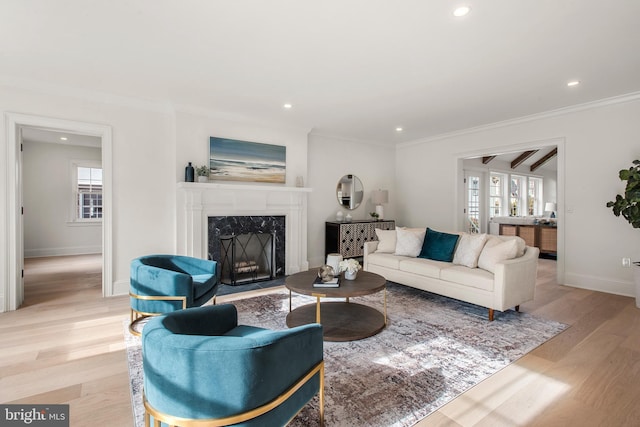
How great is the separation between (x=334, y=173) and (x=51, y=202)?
6.51 meters

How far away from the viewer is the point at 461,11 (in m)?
2.30

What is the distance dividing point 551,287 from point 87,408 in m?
5.47

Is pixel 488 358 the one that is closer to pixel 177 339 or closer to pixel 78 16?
pixel 177 339

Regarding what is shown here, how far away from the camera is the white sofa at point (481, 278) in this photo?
10.6 feet

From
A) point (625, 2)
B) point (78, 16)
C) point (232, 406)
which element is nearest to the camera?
point (232, 406)

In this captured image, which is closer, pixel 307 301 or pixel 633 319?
pixel 633 319

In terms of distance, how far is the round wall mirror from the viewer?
6500mm

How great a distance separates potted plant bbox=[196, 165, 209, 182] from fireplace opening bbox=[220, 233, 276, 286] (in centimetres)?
90

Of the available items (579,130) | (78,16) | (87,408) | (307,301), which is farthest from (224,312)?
(579,130)

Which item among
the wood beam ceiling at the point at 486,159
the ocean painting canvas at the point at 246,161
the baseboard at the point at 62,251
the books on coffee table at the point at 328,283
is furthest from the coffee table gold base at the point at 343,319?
the baseboard at the point at 62,251

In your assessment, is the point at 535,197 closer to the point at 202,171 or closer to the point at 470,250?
the point at 470,250

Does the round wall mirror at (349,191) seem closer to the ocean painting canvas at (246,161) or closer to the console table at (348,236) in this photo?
the console table at (348,236)

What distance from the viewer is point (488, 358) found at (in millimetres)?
2512

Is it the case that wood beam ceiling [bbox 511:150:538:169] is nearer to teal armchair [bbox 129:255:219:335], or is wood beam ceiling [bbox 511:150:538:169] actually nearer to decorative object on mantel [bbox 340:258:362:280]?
decorative object on mantel [bbox 340:258:362:280]
